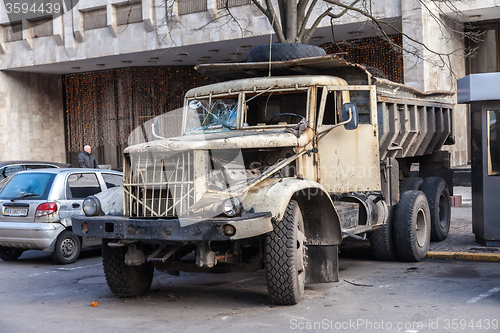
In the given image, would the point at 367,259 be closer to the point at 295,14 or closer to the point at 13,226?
the point at 13,226

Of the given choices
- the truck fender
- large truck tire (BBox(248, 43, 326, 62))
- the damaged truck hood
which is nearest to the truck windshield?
the damaged truck hood

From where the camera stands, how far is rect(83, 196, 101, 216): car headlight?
688cm

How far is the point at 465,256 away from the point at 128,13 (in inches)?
706

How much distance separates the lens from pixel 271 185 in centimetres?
659

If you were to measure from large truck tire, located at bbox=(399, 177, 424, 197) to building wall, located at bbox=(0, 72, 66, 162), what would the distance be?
2150 cm

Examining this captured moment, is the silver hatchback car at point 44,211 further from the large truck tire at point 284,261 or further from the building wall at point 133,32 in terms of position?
the building wall at point 133,32

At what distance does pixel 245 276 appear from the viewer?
8.47m

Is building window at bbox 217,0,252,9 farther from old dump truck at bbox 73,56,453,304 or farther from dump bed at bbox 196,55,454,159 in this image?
old dump truck at bbox 73,56,453,304

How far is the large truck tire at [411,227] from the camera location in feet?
29.6

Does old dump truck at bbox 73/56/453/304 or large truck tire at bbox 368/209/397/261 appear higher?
old dump truck at bbox 73/56/453/304

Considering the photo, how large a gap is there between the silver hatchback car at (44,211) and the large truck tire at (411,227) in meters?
4.92

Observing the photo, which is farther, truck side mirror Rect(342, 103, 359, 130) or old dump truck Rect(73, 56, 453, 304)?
truck side mirror Rect(342, 103, 359, 130)

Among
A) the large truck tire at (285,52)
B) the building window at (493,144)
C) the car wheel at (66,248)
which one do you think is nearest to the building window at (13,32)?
the car wheel at (66,248)

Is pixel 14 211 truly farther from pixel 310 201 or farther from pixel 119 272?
pixel 310 201
